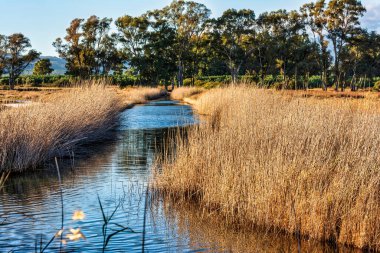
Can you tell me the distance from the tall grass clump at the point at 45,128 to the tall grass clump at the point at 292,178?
482 centimetres

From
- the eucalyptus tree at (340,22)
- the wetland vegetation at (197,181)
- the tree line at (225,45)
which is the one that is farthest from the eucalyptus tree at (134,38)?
the wetland vegetation at (197,181)

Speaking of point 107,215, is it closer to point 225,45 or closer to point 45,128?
point 45,128

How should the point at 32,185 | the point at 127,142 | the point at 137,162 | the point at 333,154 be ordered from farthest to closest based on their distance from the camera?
the point at 127,142
the point at 137,162
the point at 32,185
the point at 333,154

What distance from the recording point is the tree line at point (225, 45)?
63.9 meters

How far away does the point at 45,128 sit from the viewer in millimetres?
14609

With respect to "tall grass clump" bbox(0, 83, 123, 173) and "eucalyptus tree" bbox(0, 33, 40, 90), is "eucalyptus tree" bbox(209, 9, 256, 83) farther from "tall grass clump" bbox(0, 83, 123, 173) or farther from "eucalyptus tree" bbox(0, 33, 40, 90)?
"tall grass clump" bbox(0, 83, 123, 173)

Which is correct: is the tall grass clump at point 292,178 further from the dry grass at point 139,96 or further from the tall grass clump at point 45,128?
the dry grass at point 139,96

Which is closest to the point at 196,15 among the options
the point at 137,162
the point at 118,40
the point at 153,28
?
the point at 153,28

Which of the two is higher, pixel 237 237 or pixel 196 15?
pixel 196 15

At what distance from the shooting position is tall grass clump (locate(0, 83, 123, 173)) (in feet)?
43.7

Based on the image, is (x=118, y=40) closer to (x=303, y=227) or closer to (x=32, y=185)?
(x=32, y=185)

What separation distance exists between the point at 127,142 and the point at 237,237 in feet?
39.9

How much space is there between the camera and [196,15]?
244 feet

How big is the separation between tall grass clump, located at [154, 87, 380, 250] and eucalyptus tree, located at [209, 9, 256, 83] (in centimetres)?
6039
